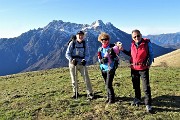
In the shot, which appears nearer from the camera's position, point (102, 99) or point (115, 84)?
point (102, 99)

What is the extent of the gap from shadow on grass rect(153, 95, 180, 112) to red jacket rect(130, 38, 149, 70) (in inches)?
91.1

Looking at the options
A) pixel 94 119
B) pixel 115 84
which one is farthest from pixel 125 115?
pixel 115 84

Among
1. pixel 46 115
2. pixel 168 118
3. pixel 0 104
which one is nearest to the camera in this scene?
pixel 168 118

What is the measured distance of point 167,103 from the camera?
17.0 meters

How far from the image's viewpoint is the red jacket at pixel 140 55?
49.8 ft

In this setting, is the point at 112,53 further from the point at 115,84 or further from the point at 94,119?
the point at 115,84

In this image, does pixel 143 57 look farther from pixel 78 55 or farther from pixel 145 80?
pixel 78 55

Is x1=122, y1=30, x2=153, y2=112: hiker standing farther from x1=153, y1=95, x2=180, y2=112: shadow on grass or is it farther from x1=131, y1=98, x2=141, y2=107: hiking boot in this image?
x1=153, y1=95, x2=180, y2=112: shadow on grass

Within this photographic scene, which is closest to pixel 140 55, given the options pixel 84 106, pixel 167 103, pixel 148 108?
pixel 148 108

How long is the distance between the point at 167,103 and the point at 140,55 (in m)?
3.47

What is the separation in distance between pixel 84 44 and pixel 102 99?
127 inches

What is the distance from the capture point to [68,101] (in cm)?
1805

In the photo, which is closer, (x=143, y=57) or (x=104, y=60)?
(x=143, y=57)

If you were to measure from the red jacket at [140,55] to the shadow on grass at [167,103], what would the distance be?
2.31 m
